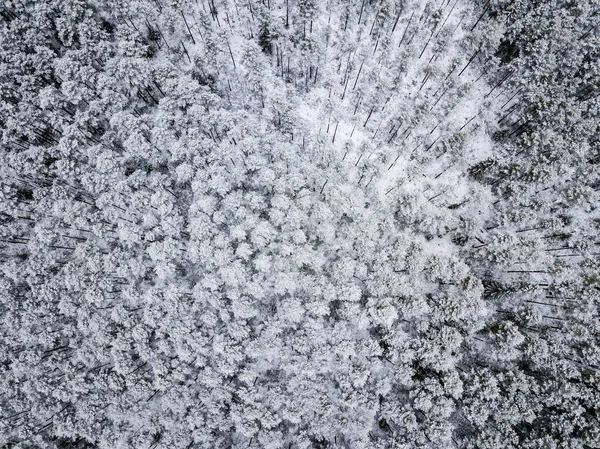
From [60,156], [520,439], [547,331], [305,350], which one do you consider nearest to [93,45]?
[60,156]

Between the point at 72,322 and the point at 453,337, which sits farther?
the point at 72,322

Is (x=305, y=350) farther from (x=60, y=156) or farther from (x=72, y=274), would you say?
(x=60, y=156)

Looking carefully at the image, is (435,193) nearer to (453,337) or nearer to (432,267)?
(432,267)

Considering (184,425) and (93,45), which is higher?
(93,45)

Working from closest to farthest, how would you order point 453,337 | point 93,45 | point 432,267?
point 453,337 → point 432,267 → point 93,45

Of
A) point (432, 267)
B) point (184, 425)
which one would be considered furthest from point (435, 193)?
point (184, 425)

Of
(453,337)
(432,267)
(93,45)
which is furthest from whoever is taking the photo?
(93,45)

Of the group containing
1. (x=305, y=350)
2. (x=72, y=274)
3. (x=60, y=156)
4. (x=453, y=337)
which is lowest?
(x=72, y=274)
